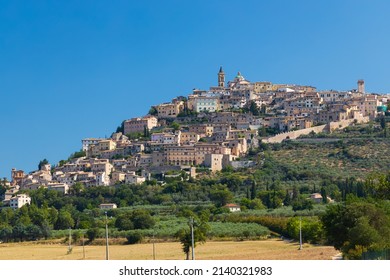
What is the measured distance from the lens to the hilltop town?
204 feet

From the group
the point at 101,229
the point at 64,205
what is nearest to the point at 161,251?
the point at 101,229

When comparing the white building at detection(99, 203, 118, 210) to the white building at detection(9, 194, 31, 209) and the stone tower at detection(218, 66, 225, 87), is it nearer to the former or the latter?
the white building at detection(9, 194, 31, 209)

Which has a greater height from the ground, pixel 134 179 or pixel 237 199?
pixel 134 179

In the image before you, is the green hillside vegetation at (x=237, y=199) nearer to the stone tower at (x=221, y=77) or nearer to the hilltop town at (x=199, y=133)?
the hilltop town at (x=199, y=133)

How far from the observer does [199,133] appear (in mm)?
70125

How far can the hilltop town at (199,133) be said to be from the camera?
62175 mm

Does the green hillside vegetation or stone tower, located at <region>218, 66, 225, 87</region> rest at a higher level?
stone tower, located at <region>218, 66, 225, 87</region>

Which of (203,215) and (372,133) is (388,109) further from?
(203,215)

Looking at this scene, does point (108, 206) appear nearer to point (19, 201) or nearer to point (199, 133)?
point (19, 201)

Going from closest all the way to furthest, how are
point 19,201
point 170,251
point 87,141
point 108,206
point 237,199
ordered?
1. point 170,251
2. point 237,199
3. point 108,206
4. point 19,201
5. point 87,141

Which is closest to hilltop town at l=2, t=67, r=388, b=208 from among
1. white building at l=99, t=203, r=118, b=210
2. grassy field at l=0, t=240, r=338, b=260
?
white building at l=99, t=203, r=118, b=210

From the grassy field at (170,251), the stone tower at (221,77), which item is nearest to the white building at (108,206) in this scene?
the grassy field at (170,251)

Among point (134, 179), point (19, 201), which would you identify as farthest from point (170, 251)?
point (19, 201)
